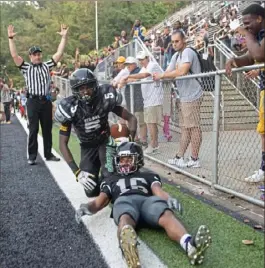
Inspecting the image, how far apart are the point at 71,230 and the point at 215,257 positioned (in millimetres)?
1360

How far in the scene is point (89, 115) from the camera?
483 centimetres

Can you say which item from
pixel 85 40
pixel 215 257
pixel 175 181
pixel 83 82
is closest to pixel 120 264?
pixel 215 257

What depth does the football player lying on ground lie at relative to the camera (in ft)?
9.70

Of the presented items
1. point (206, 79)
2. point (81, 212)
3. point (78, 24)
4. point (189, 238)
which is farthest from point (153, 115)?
point (78, 24)

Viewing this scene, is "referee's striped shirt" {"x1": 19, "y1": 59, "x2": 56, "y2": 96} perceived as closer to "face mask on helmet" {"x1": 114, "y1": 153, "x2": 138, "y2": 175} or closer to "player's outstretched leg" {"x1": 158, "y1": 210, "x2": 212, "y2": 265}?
"face mask on helmet" {"x1": 114, "y1": 153, "x2": 138, "y2": 175}

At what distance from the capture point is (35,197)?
5086 millimetres

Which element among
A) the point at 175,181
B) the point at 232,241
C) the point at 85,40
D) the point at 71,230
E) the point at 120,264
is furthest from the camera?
the point at 85,40

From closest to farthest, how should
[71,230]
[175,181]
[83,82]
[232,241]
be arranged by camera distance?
[232,241]
[71,230]
[83,82]
[175,181]

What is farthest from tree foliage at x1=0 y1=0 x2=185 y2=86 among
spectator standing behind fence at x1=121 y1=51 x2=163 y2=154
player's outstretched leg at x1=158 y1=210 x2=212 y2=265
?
player's outstretched leg at x1=158 y1=210 x2=212 y2=265

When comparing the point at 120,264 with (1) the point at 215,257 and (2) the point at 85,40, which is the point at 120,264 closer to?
(1) the point at 215,257

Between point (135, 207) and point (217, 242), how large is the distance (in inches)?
28.3

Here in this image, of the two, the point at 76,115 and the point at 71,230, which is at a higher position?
the point at 76,115

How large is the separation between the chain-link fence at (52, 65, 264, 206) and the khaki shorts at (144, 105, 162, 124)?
0.78 feet

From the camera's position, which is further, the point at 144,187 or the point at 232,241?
the point at 144,187
